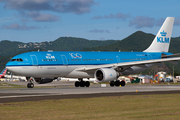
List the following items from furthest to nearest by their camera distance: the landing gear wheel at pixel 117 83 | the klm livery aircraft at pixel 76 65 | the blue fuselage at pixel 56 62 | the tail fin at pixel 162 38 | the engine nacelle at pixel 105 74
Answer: the tail fin at pixel 162 38
the landing gear wheel at pixel 117 83
the engine nacelle at pixel 105 74
the klm livery aircraft at pixel 76 65
the blue fuselage at pixel 56 62

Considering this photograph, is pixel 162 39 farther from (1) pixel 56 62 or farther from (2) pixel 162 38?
(1) pixel 56 62

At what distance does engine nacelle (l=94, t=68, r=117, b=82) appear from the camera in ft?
139

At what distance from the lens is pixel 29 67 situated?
40156 millimetres

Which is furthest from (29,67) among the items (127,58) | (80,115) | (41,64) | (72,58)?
(80,115)

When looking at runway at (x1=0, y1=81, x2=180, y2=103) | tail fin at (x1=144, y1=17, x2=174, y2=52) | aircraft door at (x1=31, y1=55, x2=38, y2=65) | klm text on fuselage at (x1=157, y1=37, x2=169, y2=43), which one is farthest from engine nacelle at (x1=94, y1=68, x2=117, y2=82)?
klm text on fuselage at (x1=157, y1=37, x2=169, y2=43)

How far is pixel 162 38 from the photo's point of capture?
57031 mm

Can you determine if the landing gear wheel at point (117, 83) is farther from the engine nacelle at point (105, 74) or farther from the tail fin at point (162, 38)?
the tail fin at point (162, 38)

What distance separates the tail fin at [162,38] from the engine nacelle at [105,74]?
1580 cm

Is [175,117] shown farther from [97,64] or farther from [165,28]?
[165,28]

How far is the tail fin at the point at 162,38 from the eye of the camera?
185 feet

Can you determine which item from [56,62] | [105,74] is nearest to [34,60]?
[56,62]

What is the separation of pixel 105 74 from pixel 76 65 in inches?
196

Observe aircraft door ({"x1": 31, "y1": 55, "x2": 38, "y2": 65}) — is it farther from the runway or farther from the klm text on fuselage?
the klm text on fuselage

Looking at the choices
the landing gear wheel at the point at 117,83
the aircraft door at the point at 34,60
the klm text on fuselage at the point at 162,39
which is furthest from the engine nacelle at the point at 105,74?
the klm text on fuselage at the point at 162,39
